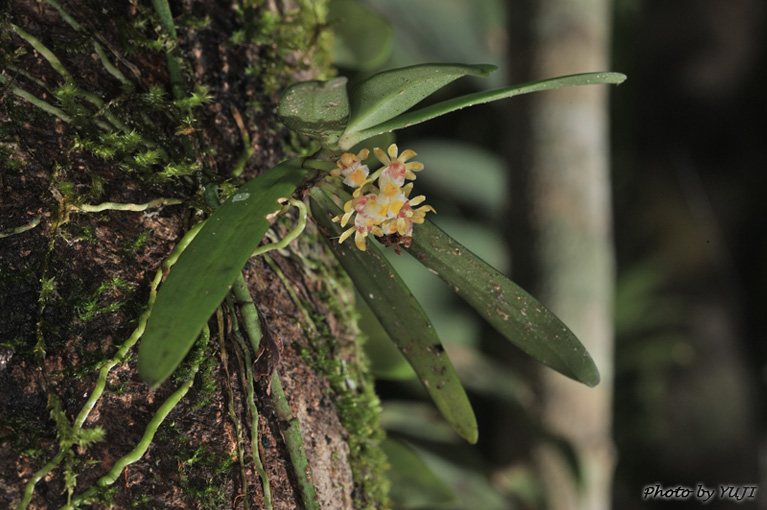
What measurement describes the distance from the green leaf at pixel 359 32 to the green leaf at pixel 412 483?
0.57 metres

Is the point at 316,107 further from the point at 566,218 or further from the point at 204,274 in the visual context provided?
the point at 566,218

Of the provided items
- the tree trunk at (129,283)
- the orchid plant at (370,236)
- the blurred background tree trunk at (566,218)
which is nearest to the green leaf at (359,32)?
the tree trunk at (129,283)

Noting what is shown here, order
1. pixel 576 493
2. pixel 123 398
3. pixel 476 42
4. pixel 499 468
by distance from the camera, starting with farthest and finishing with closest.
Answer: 1. pixel 476 42
2. pixel 499 468
3. pixel 576 493
4. pixel 123 398

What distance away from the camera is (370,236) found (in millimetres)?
579

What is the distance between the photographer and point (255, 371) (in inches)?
20.4

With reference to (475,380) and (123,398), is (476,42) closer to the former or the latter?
(475,380)

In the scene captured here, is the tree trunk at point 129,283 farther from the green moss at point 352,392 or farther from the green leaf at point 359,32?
the green leaf at point 359,32

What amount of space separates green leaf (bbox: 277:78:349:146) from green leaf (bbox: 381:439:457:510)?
54cm

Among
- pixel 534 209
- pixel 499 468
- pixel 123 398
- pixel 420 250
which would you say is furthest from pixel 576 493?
pixel 123 398

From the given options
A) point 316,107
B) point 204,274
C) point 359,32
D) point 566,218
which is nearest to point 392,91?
point 316,107

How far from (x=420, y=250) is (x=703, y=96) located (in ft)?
Result: 7.19

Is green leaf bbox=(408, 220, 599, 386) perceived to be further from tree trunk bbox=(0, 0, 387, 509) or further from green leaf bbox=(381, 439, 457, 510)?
green leaf bbox=(381, 439, 457, 510)

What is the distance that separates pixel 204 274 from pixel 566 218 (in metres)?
1.10

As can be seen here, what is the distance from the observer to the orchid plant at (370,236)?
43 centimetres
